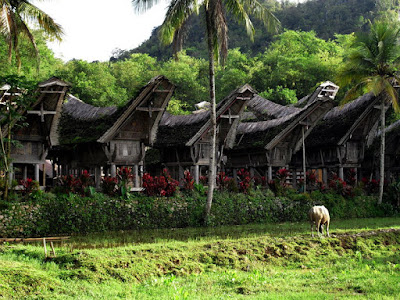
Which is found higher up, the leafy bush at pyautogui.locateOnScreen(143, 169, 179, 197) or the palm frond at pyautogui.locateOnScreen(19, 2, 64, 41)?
the palm frond at pyautogui.locateOnScreen(19, 2, 64, 41)

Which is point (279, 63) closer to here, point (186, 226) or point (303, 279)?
point (186, 226)

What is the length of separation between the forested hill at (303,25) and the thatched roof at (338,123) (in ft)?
120

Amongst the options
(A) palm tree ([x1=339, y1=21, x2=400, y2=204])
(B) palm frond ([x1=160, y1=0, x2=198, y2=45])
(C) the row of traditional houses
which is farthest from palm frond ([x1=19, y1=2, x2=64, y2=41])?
(A) palm tree ([x1=339, y1=21, x2=400, y2=204])

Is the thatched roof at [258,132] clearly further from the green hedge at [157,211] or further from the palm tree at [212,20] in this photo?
the palm tree at [212,20]

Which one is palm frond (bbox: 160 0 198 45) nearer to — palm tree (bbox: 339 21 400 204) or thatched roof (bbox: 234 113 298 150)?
thatched roof (bbox: 234 113 298 150)

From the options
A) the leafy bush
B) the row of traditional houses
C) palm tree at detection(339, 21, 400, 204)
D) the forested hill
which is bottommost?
the leafy bush

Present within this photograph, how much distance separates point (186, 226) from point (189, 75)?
3041cm

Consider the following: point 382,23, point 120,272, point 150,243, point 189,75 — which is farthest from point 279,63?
point 120,272

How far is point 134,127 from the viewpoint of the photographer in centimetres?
2158

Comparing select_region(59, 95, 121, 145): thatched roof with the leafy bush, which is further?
select_region(59, 95, 121, 145): thatched roof

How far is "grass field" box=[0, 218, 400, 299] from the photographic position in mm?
8430

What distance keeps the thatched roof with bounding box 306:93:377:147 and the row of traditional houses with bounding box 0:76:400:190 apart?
0.06 metres

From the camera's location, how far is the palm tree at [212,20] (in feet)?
60.3

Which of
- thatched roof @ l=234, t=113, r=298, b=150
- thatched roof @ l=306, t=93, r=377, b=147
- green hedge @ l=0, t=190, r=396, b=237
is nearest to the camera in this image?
green hedge @ l=0, t=190, r=396, b=237
